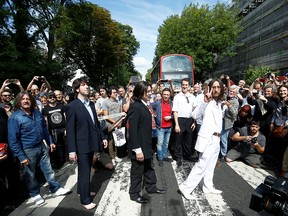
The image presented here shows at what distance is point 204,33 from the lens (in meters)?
30.0

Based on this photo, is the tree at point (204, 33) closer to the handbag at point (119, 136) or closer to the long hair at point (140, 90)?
the handbag at point (119, 136)

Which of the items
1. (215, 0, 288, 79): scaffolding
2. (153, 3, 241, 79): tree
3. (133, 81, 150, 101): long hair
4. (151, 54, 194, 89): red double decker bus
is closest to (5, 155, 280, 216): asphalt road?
(133, 81, 150, 101): long hair

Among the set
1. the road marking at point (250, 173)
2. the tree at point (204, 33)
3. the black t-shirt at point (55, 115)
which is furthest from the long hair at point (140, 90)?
the tree at point (204, 33)

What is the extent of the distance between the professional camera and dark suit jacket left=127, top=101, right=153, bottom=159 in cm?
185

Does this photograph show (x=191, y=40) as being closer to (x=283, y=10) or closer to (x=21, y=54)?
(x=283, y=10)

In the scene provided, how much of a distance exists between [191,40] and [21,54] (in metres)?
23.7

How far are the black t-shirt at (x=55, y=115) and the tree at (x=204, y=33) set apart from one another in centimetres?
2655

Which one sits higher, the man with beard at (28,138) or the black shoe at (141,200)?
the man with beard at (28,138)

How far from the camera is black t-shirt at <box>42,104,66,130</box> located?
5359mm

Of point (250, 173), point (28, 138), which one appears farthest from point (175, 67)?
point (28, 138)

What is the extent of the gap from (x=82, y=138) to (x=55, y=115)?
2377mm

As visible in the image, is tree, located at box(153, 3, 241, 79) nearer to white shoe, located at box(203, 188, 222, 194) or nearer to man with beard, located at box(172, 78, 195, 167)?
man with beard, located at box(172, 78, 195, 167)

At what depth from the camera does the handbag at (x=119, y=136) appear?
543 centimetres

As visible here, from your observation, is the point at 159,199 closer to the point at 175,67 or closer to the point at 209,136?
the point at 209,136
